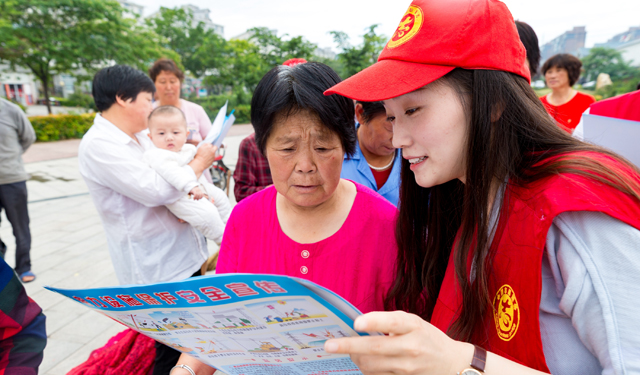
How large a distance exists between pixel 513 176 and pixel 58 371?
10.3ft

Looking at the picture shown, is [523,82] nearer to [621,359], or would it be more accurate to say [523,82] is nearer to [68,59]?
[621,359]

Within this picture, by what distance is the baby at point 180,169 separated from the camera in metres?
2.23

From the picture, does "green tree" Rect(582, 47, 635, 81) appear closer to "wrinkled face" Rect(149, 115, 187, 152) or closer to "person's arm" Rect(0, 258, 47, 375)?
"wrinkled face" Rect(149, 115, 187, 152)

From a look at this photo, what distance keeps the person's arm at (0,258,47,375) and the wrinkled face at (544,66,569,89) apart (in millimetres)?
4421

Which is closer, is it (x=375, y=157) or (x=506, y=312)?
(x=506, y=312)

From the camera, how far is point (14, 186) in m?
3.78

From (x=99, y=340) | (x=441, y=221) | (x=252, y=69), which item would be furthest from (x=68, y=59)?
(x=441, y=221)

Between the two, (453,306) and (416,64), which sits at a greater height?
(416,64)

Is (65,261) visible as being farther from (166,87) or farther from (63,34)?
(63,34)

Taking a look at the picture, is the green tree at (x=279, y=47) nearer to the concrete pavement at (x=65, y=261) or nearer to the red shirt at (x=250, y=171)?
the concrete pavement at (x=65, y=261)

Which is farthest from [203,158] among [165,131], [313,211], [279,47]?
[279,47]

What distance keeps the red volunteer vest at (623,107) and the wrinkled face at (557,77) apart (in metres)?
2.56

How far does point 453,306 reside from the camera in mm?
958

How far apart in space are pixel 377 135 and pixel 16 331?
176 cm
